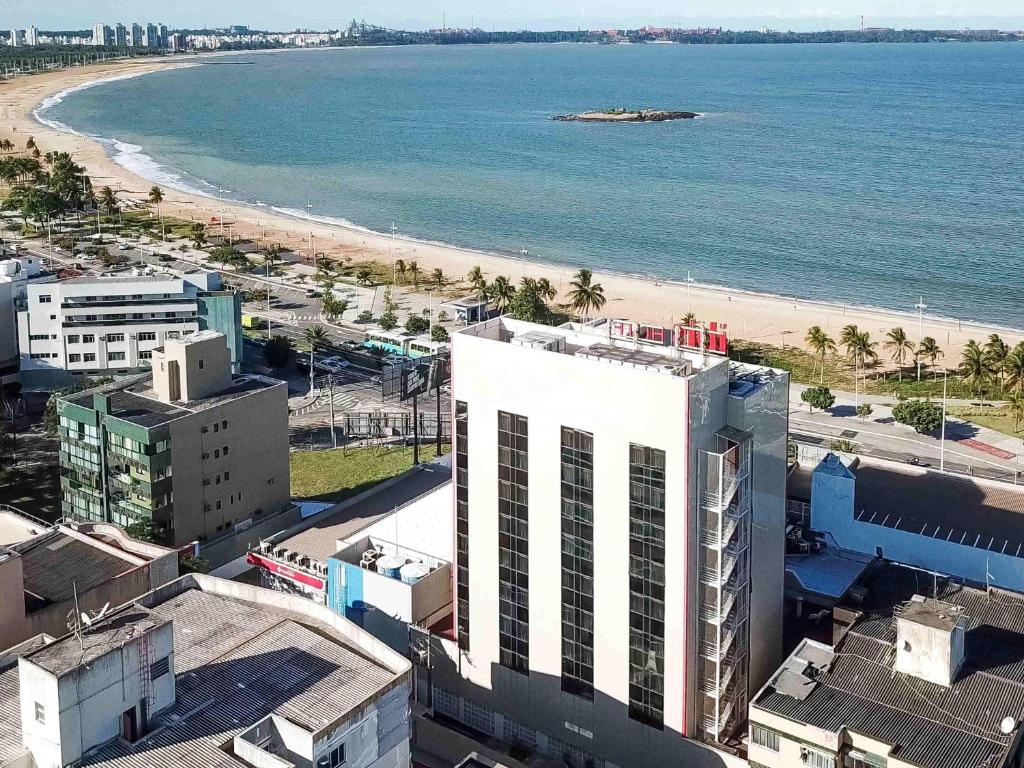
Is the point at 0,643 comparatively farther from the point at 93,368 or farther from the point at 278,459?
the point at 93,368

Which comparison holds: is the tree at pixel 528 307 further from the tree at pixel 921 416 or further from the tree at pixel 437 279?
the tree at pixel 921 416

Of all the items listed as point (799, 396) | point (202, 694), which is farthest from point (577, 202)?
point (202, 694)

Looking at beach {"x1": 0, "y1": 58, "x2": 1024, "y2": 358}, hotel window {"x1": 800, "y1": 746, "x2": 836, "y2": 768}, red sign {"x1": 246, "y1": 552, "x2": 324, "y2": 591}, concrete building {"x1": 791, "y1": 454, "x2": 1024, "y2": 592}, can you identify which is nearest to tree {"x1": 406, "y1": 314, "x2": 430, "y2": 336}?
beach {"x1": 0, "y1": 58, "x2": 1024, "y2": 358}

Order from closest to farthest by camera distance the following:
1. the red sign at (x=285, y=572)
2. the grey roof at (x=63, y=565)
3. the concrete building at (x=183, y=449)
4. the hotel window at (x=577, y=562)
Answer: the hotel window at (x=577, y=562) < the grey roof at (x=63, y=565) < the red sign at (x=285, y=572) < the concrete building at (x=183, y=449)

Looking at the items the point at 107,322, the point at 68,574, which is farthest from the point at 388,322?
the point at 68,574

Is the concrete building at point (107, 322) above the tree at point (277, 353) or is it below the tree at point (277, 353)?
above

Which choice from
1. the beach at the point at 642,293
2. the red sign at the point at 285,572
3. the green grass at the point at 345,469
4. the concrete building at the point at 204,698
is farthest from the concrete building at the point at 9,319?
the concrete building at the point at 204,698
